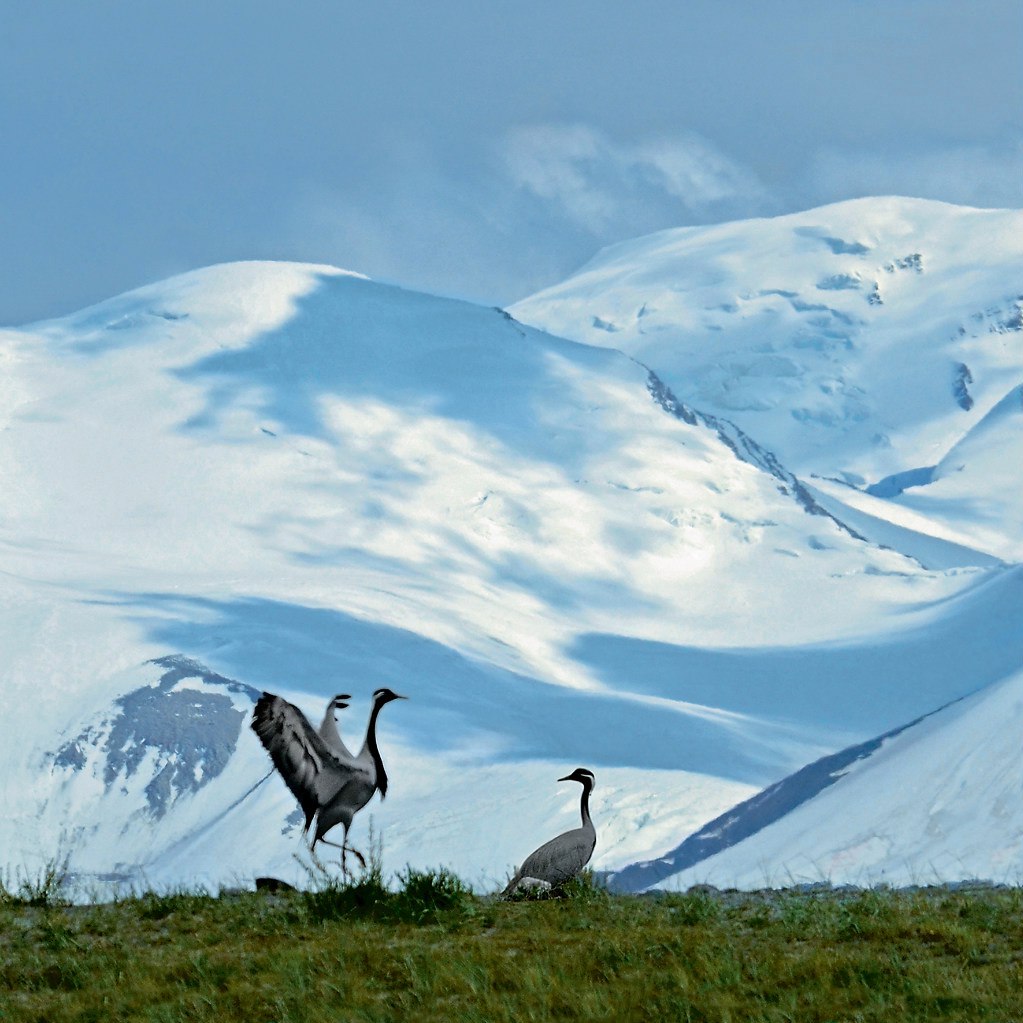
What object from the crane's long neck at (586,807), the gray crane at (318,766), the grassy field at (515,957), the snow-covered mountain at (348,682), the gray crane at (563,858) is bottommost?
the grassy field at (515,957)

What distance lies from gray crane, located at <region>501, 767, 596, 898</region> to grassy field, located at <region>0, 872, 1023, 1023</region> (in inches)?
8.1

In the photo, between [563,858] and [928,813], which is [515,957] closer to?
[563,858]

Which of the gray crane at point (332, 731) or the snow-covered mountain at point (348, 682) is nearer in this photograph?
the gray crane at point (332, 731)

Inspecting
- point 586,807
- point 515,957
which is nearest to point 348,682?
point 586,807

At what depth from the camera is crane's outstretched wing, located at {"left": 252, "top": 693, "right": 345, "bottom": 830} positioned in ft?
47.8

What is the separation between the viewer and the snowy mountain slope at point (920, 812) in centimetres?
5356

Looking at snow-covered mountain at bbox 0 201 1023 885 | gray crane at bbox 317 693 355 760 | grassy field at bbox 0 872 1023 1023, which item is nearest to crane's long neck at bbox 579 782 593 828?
grassy field at bbox 0 872 1023 1023

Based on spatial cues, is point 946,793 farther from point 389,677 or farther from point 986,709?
point 389,677

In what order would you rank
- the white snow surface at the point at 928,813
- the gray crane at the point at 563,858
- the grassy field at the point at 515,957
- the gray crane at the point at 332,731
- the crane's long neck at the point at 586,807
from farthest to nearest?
1. the white snow surface at the point at 928,813
2. the gray crane at the point at 332,731
3. the gray crane at the point at 563,858
4. the crane's long neck at the point at 586,807
5. the grassy field at the point at 515,957

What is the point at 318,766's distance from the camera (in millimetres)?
15070

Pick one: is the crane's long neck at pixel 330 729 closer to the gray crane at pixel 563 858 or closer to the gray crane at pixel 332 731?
the gray crane at pixel 332 731

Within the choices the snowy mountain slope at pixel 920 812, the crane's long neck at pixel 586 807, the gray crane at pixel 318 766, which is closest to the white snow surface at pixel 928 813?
the snowy mountain slope at pixel 920 812

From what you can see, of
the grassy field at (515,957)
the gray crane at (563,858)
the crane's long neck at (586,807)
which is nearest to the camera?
the grassy field at (515,957)

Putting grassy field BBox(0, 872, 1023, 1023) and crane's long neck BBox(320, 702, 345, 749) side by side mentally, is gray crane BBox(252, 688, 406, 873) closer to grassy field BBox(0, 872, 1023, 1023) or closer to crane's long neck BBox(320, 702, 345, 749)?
crane's long neck BBox(320, 702, 345, 749)
